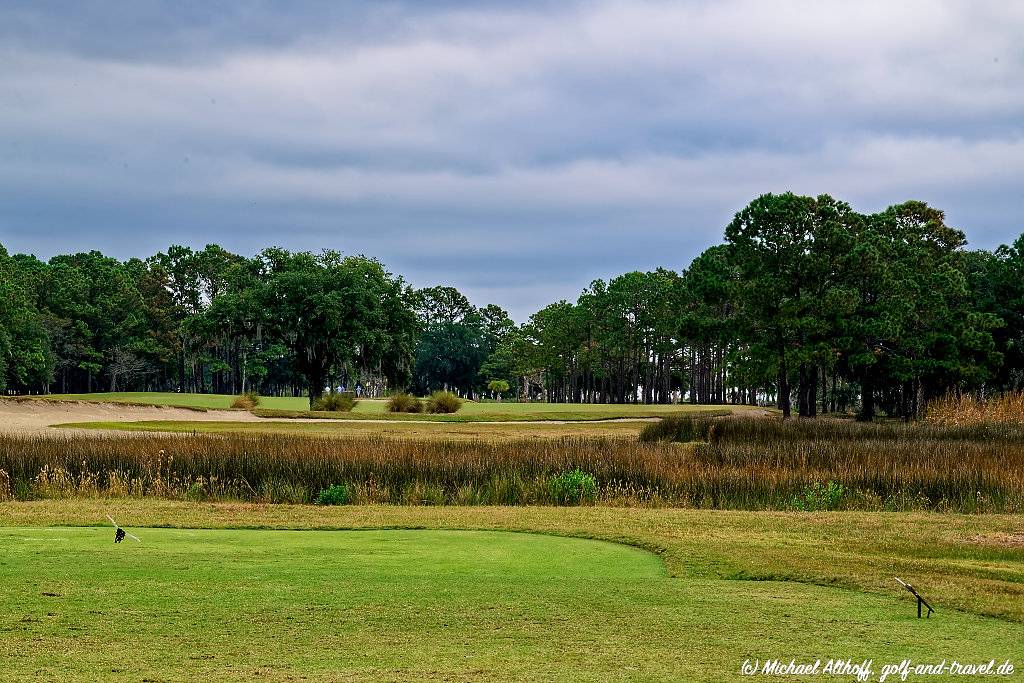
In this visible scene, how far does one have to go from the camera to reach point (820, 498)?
17.4 meters

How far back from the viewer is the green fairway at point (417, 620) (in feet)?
18.7

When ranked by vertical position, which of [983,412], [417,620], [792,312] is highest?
[792,312]

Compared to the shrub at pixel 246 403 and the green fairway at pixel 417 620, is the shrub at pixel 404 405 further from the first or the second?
the green fairway at pixel 417 620

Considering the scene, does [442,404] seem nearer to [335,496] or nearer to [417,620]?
[335,496]

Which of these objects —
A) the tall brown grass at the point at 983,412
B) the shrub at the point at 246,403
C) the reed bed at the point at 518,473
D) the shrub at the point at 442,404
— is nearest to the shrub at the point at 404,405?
the shrub at the point at 442,404

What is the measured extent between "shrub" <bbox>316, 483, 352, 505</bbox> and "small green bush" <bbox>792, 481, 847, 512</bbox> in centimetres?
754

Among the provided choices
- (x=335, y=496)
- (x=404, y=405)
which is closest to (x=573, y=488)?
(x=335, y=496)

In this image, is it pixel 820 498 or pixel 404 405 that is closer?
pixel 820 498

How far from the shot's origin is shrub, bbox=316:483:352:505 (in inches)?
700

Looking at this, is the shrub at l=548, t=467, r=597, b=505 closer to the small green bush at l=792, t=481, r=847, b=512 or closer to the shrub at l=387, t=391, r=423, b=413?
the small green bush at l=792, t=481, r=847, b=512

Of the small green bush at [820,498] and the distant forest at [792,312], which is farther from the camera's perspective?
the distant forest at [792,312]

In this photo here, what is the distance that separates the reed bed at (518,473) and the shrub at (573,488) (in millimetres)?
85

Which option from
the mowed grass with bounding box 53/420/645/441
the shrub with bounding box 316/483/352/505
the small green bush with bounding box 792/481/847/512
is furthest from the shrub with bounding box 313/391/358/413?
the small green bush with bounding box 792/481/847/512

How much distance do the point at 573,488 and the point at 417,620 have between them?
37.5 feet
